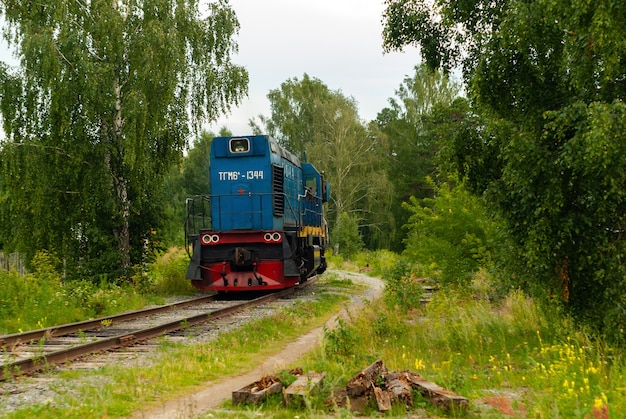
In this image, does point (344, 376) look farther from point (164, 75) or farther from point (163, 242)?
point (163, 242)

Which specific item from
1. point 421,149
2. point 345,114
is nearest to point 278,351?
point 345,114

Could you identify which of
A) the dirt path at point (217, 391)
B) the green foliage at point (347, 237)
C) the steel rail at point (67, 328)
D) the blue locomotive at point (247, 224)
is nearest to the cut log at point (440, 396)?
the dirt path at point (217, 391)

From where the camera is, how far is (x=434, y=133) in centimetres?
2069

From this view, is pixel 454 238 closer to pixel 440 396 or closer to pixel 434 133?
pixel 434 133

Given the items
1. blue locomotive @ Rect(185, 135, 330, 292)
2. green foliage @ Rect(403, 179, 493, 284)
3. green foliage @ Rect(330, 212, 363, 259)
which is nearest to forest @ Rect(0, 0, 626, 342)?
green foliage @ Rect(403, 179, 493, 284)

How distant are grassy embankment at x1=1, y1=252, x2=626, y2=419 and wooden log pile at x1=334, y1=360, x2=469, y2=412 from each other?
10cm

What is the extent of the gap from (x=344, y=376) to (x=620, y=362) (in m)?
3.17

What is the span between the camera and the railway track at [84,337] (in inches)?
306

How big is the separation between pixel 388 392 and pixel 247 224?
11798mm

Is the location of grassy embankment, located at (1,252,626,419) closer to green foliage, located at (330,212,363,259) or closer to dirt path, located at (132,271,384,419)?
dirt path, located at (132,271,384,419)

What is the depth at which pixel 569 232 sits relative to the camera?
25.2ft

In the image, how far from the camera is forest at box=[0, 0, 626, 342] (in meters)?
7.75

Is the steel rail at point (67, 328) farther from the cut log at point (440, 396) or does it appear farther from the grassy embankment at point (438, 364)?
the cut log at point (440, 396)

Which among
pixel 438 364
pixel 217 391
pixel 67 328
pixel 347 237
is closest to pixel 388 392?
pixel 217 391
